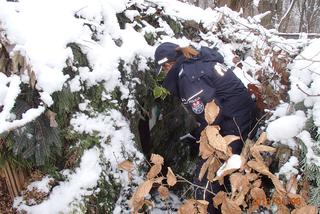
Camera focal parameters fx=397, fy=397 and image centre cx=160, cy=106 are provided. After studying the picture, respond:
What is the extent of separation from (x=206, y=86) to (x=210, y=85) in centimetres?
7

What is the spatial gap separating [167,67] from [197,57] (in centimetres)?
28

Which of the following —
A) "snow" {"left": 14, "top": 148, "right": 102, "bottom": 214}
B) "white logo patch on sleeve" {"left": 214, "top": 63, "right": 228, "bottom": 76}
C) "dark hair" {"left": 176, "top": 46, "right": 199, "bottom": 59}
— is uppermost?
"dark hair" {"left": 176, "top": 46, "right": 199, "bottom": 59}

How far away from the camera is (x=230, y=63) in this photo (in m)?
4.10

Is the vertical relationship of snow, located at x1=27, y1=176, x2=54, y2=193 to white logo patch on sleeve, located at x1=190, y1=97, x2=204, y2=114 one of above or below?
below

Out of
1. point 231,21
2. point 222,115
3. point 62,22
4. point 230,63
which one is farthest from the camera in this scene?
point 231,21

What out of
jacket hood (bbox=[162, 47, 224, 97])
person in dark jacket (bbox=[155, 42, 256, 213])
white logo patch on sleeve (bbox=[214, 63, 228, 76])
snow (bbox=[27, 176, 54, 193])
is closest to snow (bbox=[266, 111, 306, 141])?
person in dark jacket (bbox=[155, 42, 256, 213])

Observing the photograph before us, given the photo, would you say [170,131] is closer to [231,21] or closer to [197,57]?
[197,57]

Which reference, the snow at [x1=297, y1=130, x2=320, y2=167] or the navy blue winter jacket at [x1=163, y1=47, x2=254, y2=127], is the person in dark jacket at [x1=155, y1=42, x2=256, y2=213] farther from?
the snow at [x1=297, y1=130, x2=320, y2=167]

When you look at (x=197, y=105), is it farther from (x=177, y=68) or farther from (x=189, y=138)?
(x=189, y=138)

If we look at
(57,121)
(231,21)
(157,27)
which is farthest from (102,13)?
(231,21)

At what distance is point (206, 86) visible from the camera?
131 inches

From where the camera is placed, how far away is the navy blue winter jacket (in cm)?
332

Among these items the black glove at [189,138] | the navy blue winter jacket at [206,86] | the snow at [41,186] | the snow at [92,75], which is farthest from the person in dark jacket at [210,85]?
the snow at [41,186]

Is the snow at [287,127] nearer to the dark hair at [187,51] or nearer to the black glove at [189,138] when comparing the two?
the dark hair at [187,51]
